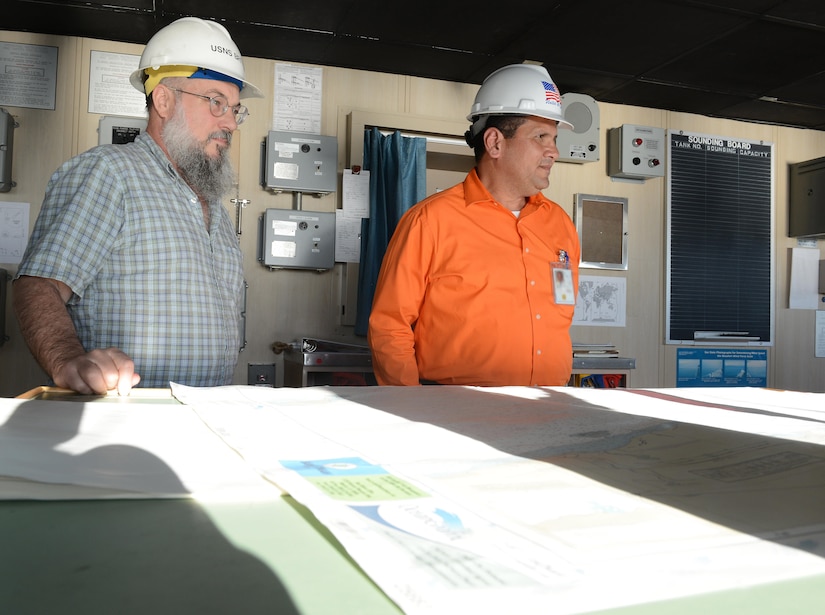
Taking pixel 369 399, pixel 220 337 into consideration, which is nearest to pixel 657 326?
pixel 220 337

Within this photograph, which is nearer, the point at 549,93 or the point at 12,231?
the point at 549,93

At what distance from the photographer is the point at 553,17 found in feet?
10.4

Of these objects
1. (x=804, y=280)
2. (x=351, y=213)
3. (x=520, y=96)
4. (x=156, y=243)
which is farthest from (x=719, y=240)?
(x=156, y=243)

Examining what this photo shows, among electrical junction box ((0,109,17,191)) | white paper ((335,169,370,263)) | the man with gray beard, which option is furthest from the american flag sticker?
electrical junction box ((0,109,17,191))

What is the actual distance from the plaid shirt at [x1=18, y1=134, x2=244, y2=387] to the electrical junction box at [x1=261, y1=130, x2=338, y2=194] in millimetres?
1995

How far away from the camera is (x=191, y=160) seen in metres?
1.78

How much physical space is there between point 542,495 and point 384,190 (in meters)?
3.32

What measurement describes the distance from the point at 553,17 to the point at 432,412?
2.75 m

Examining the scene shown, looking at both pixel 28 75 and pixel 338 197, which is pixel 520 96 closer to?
pixel 338 197

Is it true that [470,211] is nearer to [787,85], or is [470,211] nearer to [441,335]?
[441,335]

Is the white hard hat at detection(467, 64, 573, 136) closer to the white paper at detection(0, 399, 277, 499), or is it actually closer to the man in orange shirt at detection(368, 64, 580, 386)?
the man in orange shirt at detection(368, 64, 580, 386)

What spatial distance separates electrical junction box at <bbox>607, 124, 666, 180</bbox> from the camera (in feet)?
14.0

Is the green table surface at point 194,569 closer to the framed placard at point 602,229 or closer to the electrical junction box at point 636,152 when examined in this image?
the framed placard at point 602,229

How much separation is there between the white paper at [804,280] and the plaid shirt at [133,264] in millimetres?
4333
